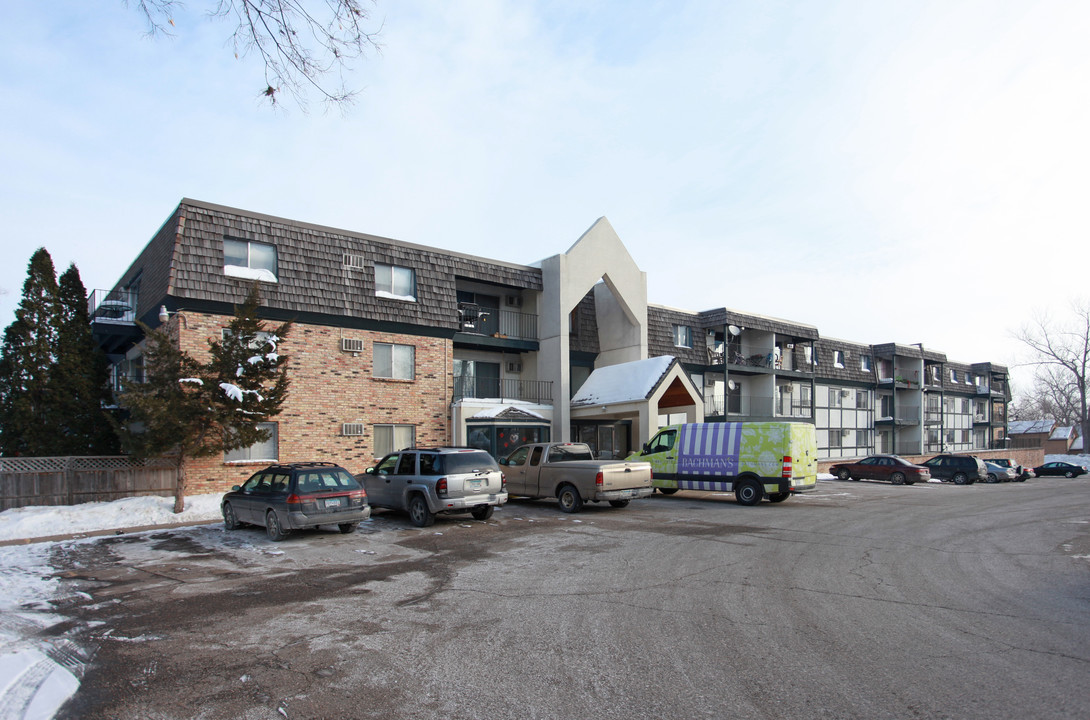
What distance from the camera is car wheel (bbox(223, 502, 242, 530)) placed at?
14.1 m

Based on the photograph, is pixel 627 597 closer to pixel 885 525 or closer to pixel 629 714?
pixel 629 714

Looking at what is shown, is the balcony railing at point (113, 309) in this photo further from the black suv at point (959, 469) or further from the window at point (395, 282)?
the black suv at point (959, 469)

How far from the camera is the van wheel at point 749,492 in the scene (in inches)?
738

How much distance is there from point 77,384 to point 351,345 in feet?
25.8

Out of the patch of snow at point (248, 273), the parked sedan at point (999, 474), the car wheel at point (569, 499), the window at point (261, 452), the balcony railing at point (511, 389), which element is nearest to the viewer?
the car wheel at point (569, 499)

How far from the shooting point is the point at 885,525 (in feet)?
47.9

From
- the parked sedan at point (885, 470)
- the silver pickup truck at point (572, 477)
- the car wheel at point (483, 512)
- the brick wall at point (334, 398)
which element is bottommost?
the parked sedan at point (885, 470)

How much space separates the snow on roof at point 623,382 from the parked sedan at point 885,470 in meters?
14.7

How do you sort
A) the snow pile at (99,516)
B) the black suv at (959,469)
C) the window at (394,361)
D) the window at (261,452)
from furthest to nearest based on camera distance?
the black suv at (959,469), the window at (394,361), the window at (261,452), the snow pile at (99,516)

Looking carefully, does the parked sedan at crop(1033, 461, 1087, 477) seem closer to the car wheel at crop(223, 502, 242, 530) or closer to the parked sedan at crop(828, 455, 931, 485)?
the parked sedan at crop(828, 455, 931, 485)

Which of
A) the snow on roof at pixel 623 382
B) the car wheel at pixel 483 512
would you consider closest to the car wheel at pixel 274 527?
the car wheel at pixel 483 512

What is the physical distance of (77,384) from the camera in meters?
19.8

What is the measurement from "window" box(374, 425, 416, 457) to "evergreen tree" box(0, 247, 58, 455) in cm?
904

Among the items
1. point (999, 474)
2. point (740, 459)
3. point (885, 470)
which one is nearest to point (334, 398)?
point (740, 459)
